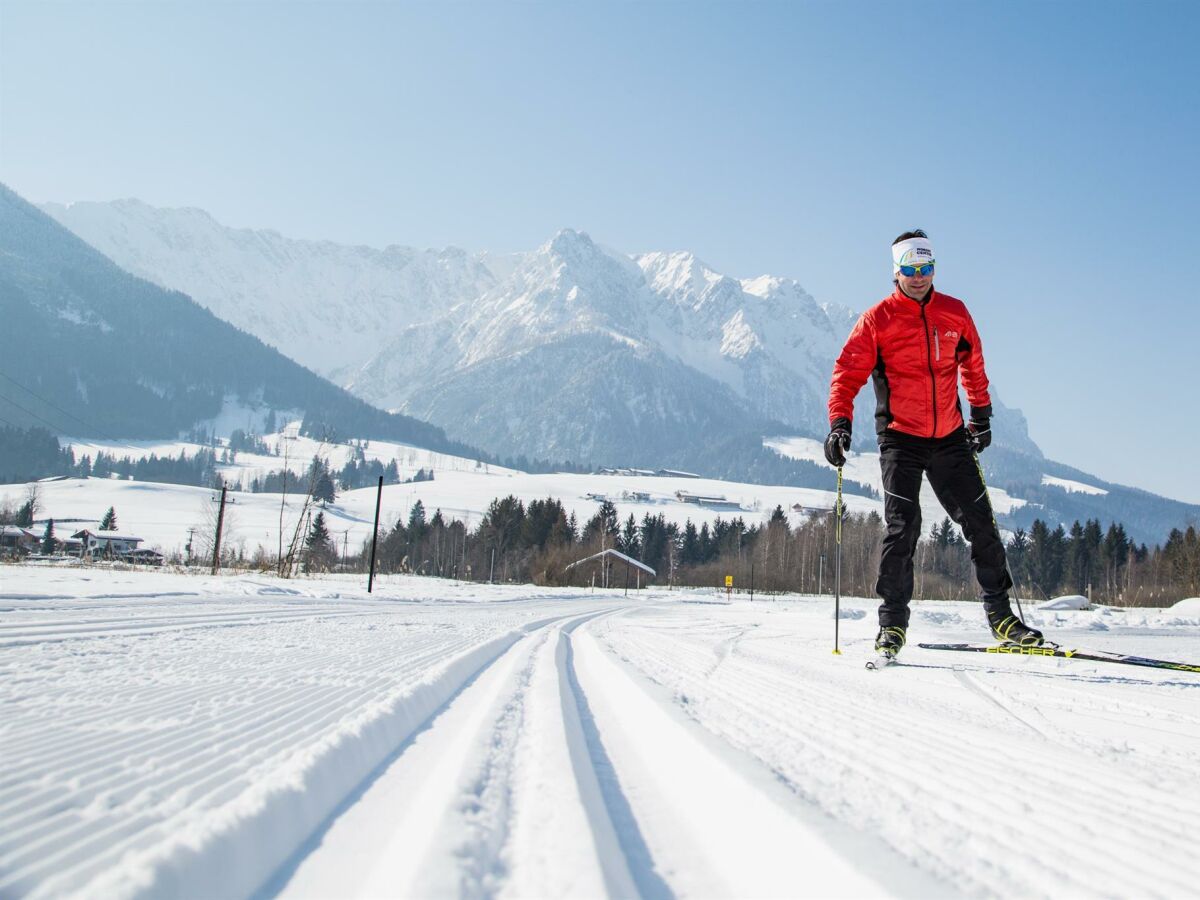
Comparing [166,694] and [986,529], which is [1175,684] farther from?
[166,694]

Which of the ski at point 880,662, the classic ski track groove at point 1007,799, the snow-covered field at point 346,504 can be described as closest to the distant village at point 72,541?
the snow-covered field at point 346,504

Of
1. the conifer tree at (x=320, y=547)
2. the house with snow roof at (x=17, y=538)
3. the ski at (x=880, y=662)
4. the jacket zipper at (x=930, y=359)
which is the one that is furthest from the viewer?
the conifer tree at (x=320, y=547)

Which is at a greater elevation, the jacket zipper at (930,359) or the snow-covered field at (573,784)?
the jacket zipper at (930,359)

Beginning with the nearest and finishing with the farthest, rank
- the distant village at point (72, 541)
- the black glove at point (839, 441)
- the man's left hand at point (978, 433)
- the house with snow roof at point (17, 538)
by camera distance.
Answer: the black glove at point (839, 441)
the man's left hand at point (978, 433)
the house with snow roof at point (17, 538)
the distant village at point (72, 541)

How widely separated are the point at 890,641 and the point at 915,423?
127cm

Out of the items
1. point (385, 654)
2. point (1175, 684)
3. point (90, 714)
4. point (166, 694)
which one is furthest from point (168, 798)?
point (1175, 684)

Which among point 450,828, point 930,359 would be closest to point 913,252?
point 930,359

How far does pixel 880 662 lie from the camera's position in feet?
12.0

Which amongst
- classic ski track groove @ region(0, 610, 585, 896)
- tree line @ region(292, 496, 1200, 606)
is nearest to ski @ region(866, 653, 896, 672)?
classic ski track groove @ region(0, 610, 585, 896)

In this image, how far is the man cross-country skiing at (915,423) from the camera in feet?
13.3

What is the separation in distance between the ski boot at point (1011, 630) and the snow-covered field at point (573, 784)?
102cm

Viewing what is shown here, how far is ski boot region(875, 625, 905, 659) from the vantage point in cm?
381

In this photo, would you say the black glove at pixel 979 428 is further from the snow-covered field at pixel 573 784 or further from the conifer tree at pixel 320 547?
the conifer tree at pixel 320 547

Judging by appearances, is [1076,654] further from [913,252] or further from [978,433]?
[913,252]
